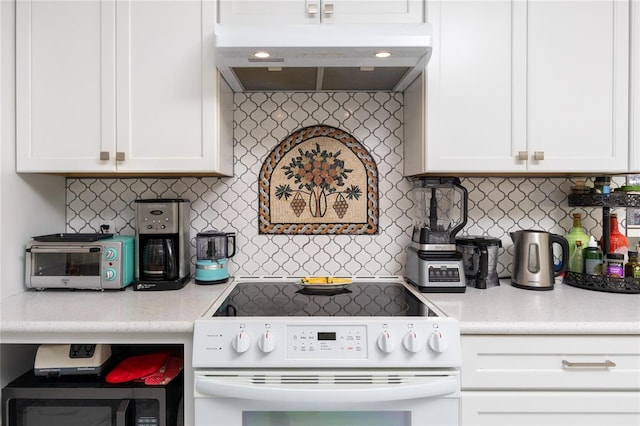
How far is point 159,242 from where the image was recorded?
1.77 meters

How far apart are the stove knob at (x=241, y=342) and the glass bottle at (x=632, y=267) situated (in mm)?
1660

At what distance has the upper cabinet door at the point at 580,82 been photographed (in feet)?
5.28

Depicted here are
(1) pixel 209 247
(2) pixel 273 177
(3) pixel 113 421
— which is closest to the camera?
(3) pixel 113 421

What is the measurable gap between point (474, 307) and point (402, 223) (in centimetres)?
Answer: 64

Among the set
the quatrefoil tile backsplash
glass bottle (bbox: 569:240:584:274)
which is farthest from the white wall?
glass bottle (bbox: 569:240:584:274)

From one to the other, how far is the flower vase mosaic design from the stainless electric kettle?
0.72 metres

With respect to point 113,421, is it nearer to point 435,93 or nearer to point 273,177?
point 273,177

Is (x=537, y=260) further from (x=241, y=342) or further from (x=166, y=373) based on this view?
(x=166, y=373)

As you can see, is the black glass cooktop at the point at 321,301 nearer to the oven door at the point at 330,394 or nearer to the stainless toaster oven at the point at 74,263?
the oven door at the point at 330,394

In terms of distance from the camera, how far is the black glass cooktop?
55.0 inches

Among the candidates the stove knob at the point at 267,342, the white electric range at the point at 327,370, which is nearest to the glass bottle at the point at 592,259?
the white electric range at the point at 327,370

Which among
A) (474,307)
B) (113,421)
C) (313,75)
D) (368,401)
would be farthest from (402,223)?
(113,421)

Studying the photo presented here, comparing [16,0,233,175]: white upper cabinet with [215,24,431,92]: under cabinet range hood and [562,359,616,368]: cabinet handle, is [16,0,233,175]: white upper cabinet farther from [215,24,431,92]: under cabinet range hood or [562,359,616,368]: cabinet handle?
[562,359,616,368]: cabinet handle

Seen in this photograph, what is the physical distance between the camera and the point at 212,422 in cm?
125
